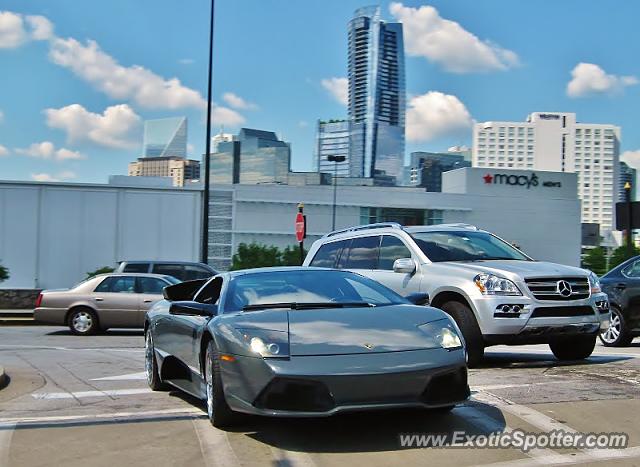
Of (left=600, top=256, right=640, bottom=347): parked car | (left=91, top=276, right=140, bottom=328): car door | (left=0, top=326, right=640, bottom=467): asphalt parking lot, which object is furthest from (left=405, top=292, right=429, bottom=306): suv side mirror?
(left=91, top=276, right=140, bottom=328): car door

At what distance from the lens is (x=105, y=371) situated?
10.6 meters

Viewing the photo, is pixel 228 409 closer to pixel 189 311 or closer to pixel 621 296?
pixel 189 311

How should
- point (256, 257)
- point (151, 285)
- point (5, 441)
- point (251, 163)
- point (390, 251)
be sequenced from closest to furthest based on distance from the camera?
point (5, 441) → point (390, 251) → point (151, 285) → point (256, 257) → point (251, 163)

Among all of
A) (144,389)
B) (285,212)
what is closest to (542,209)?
(285,212)

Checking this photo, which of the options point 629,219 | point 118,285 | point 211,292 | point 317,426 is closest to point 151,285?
point 118,285

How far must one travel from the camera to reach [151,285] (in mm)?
19047

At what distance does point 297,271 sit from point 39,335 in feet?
43.9

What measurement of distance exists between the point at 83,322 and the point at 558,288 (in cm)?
1265

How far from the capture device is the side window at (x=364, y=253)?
35.6ft

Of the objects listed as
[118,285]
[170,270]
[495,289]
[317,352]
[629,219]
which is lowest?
[118,285]

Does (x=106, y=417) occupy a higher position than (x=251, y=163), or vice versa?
(x=251, y=163)

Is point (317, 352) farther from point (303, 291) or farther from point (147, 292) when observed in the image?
point (147, 292)

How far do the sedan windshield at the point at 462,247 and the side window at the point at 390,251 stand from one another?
218 mm

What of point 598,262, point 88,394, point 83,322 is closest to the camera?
point 88,394
